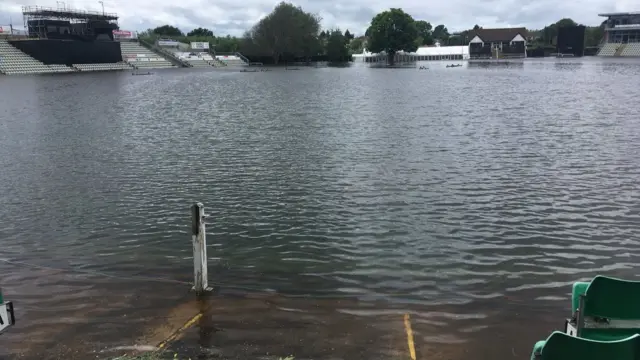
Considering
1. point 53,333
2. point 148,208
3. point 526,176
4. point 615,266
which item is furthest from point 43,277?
point 526,176

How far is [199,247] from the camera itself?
28.7 feet

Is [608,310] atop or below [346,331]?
atop

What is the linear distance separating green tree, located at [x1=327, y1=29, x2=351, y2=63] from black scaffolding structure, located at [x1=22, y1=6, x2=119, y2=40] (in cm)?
7939

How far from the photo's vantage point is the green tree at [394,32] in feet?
578

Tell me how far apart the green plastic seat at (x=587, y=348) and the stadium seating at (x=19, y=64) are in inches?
4802

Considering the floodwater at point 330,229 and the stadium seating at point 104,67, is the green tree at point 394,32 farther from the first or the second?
the floodwater at point 330,229

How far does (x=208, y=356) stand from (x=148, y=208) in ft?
29.4

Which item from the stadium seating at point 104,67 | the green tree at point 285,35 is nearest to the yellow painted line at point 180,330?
the stadium seating at point 104,67

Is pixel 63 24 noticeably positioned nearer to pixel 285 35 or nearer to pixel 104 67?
pixel 104 67

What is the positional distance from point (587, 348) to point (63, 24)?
456 ft

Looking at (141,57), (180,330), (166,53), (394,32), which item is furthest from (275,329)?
(394,32)

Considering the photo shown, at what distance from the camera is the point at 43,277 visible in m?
10.2

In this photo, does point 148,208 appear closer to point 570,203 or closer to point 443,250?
point 443,250

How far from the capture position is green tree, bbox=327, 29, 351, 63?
181m
